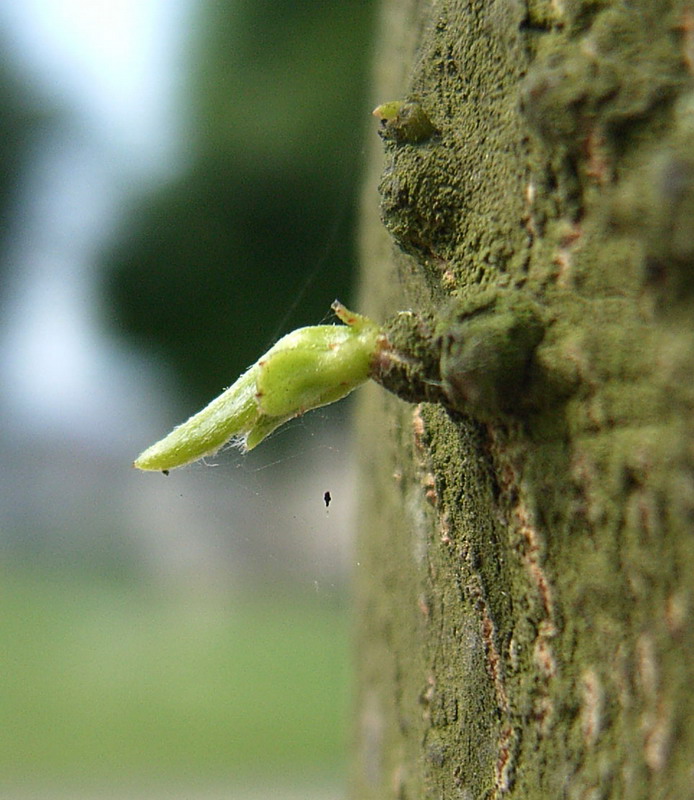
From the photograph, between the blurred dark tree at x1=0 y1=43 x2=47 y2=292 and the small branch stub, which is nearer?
the small branch stub

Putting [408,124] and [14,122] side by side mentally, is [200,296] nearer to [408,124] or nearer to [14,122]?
[14,122]

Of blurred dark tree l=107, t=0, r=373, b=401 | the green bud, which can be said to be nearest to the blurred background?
blurred dark tree l=107, t=0, r=373, b=401

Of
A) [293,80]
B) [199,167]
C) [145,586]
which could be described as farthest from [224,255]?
[145,586]

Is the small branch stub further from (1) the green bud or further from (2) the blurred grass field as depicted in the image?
(2) the blurred grass field

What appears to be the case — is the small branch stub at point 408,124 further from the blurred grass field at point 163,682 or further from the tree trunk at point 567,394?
the blurred grass field at point 163,682

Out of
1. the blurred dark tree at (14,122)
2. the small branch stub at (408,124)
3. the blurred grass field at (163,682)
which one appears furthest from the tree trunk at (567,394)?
the blurred dark tree at (14,122)
